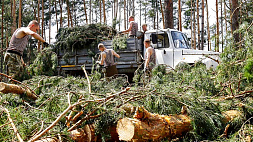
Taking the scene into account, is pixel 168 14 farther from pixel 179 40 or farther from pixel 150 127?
pixel 150 127

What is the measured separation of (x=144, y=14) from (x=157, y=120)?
35.7 meters

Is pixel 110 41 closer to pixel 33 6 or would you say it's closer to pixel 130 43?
pixel 130 43

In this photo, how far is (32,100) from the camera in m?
3.79

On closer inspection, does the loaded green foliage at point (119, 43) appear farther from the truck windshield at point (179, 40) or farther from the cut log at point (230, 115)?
the cut log at point (230, 115)

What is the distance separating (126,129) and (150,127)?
10.5 inches

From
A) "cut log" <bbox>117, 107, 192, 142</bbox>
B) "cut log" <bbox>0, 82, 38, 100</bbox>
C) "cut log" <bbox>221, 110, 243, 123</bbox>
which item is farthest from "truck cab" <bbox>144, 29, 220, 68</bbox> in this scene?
"cut log" <bbox>117, 107, 192, 142</bbox>

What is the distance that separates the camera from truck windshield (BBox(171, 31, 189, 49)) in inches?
322

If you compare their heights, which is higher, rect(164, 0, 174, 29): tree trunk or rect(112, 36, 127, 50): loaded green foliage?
rect(164, 0, 174, 29): tree trunk

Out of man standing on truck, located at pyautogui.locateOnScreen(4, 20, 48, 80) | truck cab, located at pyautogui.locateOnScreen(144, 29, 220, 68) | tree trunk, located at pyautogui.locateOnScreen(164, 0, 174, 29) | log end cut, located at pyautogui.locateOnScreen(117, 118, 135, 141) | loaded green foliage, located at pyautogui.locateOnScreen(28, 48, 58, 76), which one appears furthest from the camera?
tree trunk, located at pyautogui.locateOnScreen(164, 0, 174, 29)

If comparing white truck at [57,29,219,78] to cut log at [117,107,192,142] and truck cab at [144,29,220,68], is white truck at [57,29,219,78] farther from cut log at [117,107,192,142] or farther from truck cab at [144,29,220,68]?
cut log at [117,107,192,142]

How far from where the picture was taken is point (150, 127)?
8.43ft

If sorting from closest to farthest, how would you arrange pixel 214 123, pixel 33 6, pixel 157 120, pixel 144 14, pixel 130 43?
pixel 157 120
pixel 214 123
pixel 130 43
pixel 33 6
pixel 144 14

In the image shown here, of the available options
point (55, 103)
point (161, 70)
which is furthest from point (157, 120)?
point (161, 70)

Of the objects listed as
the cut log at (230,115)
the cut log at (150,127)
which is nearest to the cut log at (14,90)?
the cut log at (150,127)
